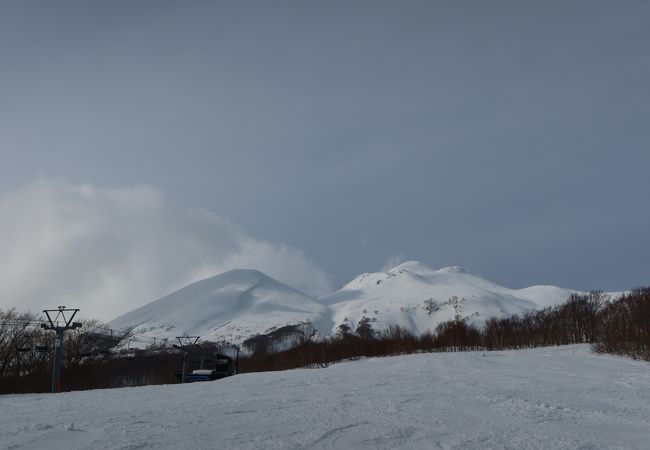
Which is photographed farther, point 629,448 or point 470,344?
point 470,344

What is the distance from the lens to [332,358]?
182 feet

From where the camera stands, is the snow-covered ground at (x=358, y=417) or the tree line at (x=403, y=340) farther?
the tree line at (x=403, y=340)

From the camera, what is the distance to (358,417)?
927 cm

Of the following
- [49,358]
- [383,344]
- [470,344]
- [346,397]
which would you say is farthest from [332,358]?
[346,397]

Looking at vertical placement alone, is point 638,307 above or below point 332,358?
above

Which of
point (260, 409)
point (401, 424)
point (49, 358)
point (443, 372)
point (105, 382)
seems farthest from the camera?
point (105, 382)

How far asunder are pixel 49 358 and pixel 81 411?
6082 cm

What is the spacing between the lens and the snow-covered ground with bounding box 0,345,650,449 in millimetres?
7355

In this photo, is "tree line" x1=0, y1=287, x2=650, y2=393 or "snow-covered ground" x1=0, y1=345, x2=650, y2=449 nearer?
"snow-covered ground" x1=0, y1=345, x2=650, y2=449

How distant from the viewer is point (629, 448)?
23.3ft

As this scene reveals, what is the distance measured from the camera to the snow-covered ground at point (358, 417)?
24.1ft

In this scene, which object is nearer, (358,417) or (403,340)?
(358,417)

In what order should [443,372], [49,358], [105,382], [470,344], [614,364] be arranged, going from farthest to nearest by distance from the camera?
[105,382] → [49,358] → [470,344] → [614,364] → [443,372]

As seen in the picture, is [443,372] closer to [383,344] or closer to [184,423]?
[184,423]
